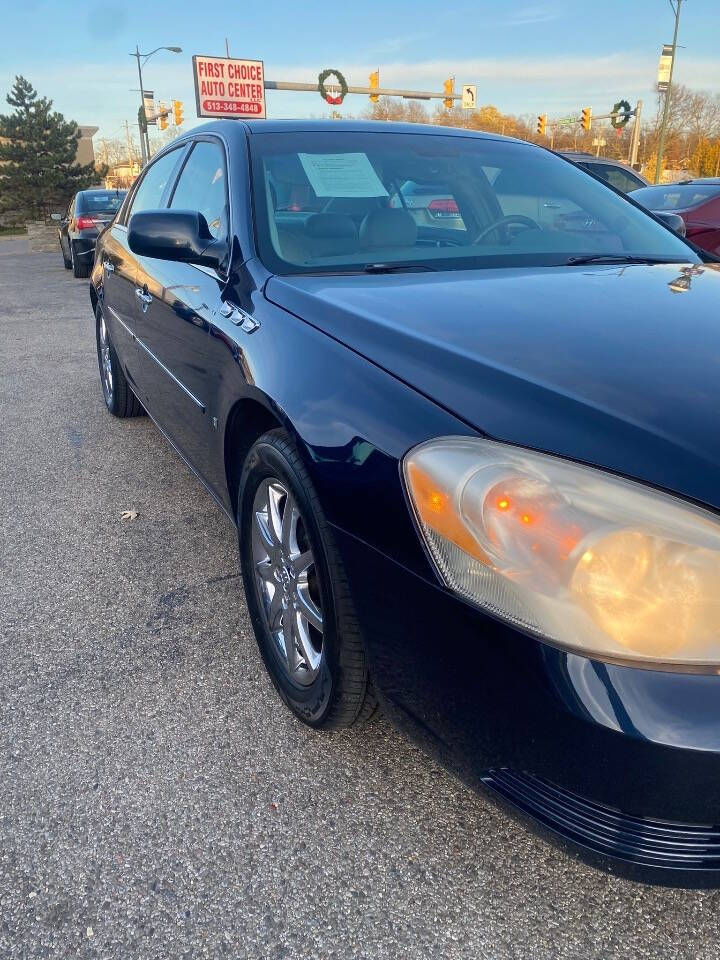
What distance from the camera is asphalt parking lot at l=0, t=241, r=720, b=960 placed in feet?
4.86

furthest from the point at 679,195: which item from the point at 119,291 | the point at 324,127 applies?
the point at 324,127

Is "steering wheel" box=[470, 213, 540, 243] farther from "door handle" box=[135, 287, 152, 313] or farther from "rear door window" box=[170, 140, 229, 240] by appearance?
"door handle" box=[135, 287, 152, 313]

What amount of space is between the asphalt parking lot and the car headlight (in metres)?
0.48

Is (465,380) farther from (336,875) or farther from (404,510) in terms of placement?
(336,875)

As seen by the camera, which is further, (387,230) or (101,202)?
(101,202)

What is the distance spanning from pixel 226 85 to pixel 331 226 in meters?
36.3

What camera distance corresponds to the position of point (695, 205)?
310 inches

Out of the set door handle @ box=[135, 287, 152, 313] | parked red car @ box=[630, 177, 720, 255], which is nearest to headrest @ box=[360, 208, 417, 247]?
door handle @ box=[135, 287, 152, 313]

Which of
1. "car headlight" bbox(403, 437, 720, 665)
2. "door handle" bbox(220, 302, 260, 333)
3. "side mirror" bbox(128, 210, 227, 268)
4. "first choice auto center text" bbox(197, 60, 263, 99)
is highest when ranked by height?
"first choice auto center text" bbox(197, 60, 263, 99)

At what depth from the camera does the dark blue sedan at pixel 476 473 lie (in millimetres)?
1211

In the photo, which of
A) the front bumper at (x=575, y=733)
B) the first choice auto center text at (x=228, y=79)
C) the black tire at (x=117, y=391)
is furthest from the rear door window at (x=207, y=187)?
the first choice auto center text at (x=228, y=79)

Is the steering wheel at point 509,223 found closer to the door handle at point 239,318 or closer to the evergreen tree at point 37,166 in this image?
the door handle at point 239,318

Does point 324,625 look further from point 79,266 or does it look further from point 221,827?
point 79,266

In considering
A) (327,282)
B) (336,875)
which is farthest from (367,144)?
(336,875)
